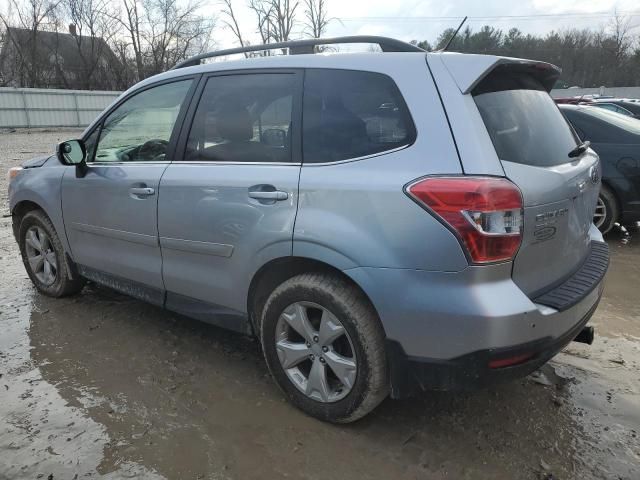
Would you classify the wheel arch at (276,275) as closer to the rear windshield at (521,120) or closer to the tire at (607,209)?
the rear windshield at (521,120)

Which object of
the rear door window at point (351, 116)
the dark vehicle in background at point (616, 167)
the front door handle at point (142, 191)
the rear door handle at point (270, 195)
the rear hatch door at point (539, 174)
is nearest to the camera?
the rear hatch door at point (539, 174)

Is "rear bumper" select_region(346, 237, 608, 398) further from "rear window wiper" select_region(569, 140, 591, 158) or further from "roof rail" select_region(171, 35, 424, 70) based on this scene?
"roof rail" select_region(171, 35, 424, 70)

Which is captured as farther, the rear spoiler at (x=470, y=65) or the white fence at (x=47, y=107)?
the white fence at (x=47, y=107)

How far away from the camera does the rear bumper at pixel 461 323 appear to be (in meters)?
2.14

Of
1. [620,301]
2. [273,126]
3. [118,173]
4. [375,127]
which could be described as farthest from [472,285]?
[620,301]

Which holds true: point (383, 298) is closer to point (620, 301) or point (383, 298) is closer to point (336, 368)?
point (336, 368)

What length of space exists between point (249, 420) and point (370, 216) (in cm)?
130

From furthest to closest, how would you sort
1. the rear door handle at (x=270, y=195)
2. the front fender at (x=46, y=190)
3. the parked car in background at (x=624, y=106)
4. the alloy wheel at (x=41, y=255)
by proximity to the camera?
1. the parked car in background at (x=624, y=106)
2. the alloy wheel at (x=41, y=255)
3. the front fender at (x=46, y=190)
4. the rear door handle at (x=270, y=195)

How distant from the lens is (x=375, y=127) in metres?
2.45

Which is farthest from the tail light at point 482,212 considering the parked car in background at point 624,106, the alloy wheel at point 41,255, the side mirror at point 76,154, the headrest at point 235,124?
the parked car in background at point 624,106

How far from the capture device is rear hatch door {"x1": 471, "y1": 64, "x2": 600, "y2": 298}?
2.26m

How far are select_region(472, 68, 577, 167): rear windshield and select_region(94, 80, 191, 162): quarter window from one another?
73.2 inches

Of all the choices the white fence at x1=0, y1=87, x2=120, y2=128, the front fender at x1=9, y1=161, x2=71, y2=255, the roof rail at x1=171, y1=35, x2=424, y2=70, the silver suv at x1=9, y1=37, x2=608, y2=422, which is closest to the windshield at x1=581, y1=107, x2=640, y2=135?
the silver suv at x1=9, y1=37, x2=608, y2=422

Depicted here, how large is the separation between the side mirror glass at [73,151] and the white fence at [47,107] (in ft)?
96.3
